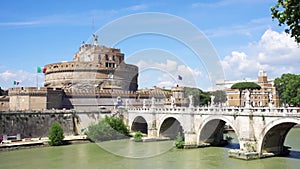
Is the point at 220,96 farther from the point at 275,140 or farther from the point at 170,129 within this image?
the point at 275,140

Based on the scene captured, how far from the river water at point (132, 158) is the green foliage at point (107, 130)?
2.03 meters

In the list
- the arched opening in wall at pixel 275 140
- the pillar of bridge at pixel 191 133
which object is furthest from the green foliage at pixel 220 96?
the arched opening in wall at pixel 275 140

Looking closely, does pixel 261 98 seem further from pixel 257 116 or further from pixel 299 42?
pixel 299 42

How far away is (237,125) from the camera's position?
18.7 meters

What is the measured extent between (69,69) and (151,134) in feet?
58.7

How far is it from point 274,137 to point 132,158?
7.61 meters

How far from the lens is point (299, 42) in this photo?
6387 mm

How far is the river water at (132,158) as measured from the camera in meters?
16.7

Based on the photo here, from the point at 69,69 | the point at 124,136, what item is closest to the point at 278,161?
the point at 124,136

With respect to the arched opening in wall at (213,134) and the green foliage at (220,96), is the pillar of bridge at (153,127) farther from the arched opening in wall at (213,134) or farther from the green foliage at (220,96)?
the green foliage at (220,96)

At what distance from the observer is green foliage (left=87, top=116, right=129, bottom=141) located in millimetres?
26250

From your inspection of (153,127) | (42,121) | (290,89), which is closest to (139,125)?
(153,127)

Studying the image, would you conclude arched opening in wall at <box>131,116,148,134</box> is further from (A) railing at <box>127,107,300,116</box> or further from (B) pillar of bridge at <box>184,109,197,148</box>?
(B) pillar of bridge at <box>184,109,197,148</box>

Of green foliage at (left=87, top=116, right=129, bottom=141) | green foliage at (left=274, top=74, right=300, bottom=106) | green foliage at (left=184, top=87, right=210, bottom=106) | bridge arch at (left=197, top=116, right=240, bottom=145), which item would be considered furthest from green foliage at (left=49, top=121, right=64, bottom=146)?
green foliage at (left=274, top=74, right=300, bottom=106)
